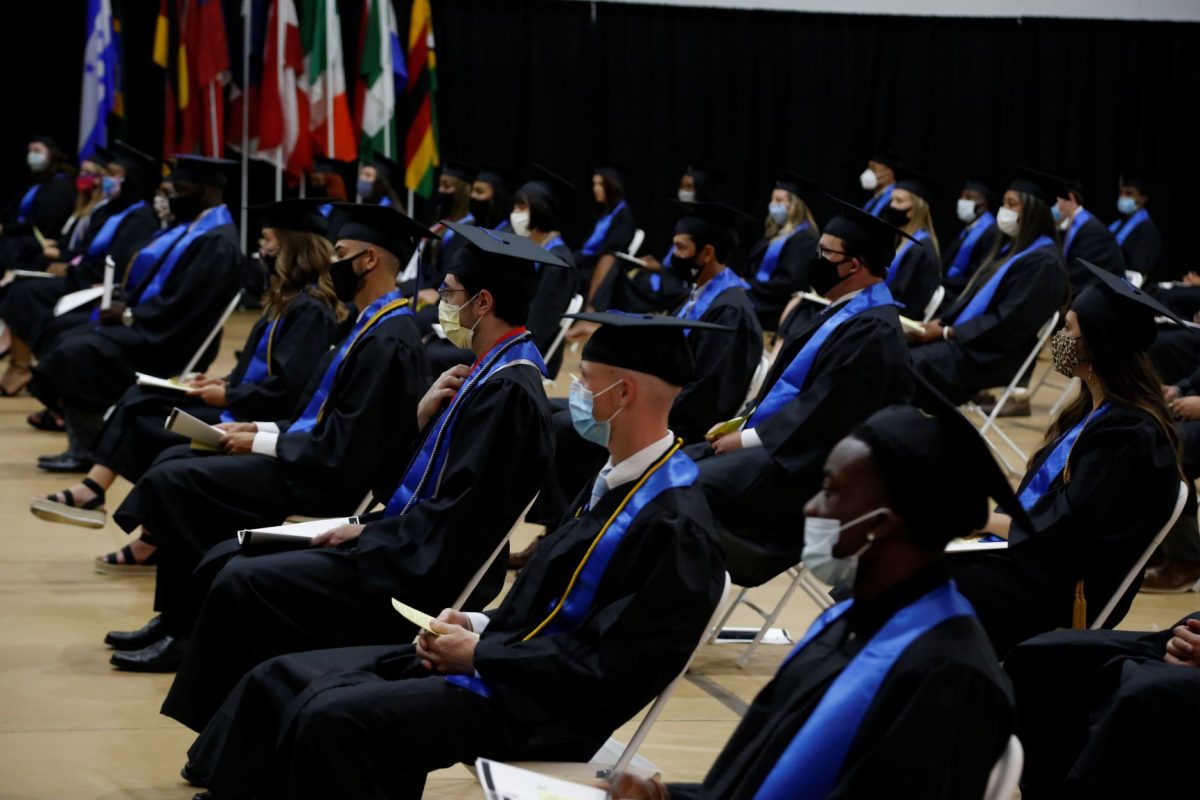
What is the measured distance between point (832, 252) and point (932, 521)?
3.23m

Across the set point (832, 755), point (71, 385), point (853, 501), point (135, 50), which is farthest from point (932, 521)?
point (135, 50)

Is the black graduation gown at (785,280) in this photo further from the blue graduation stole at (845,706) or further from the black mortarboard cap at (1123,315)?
the blue graduation stole at (845,706)

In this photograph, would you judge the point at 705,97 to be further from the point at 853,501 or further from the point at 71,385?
the point at 853,501

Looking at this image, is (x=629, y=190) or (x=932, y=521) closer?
(x=932, y=521)

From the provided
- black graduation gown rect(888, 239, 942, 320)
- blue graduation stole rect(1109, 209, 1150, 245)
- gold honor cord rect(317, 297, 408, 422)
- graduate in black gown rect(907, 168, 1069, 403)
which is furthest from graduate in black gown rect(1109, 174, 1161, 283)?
gold honor cord rect(317, 297, 408, 422)

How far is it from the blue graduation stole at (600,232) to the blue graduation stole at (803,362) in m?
7.04

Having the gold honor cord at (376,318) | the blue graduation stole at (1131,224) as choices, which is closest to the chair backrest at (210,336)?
the gold honor cord at (376,318)

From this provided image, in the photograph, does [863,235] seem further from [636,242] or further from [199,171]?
[636,242]

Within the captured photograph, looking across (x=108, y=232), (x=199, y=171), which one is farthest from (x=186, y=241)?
(x=108, y=232)

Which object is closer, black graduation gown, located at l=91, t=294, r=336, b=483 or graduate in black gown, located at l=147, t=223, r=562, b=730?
graduate in black gown, located at l=147, t=223, r=562, b=730

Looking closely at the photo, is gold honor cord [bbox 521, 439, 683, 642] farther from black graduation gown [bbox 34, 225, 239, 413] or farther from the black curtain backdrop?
the black curtain backdrop

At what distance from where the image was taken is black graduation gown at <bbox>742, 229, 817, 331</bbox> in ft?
36.3

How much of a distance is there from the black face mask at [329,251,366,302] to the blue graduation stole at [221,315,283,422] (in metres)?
0.85

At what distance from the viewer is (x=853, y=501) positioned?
238cm
